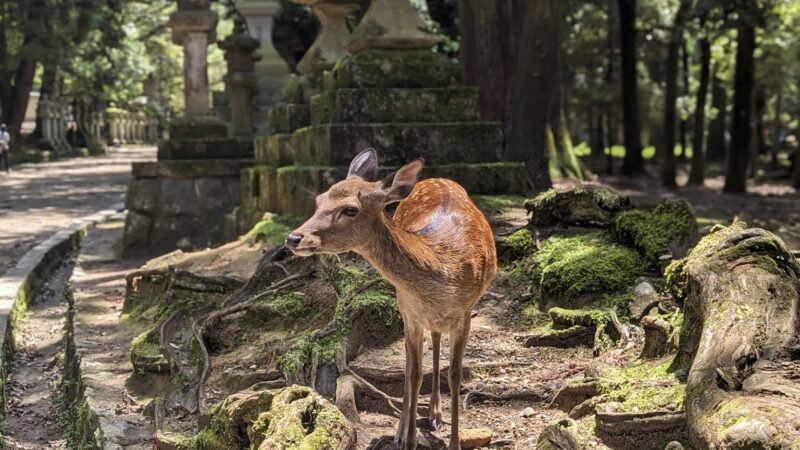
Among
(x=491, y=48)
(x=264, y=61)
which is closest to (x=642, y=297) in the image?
(x=491, y=48)

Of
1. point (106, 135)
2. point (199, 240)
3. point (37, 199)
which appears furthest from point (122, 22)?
point (199, 240)

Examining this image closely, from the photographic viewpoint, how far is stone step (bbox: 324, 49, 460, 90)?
9.28m

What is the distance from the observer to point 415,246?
14.8 ft

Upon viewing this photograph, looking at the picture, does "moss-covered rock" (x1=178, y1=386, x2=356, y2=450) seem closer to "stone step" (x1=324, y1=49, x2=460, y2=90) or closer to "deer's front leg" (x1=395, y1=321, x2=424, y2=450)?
"deer's front leg" (x1=395, y1=321, x2=424, y2=450)

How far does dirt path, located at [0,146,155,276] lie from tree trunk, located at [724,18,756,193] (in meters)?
14.0

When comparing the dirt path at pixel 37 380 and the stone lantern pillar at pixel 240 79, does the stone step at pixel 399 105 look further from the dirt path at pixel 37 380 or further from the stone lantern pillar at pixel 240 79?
the stone lantern pillar at pixel 240 79

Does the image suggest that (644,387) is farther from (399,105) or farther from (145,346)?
(399,105)

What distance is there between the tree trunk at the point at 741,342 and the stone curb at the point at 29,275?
16.8 ft

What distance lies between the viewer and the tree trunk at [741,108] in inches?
862

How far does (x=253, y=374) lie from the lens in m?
6.16

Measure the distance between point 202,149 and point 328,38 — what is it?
118 inches

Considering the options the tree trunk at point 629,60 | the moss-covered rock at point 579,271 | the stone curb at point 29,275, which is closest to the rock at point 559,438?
the moss-covered rock at point 579,271

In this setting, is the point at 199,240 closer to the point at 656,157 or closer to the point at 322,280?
the point at 322,280

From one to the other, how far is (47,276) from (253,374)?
7238mm
